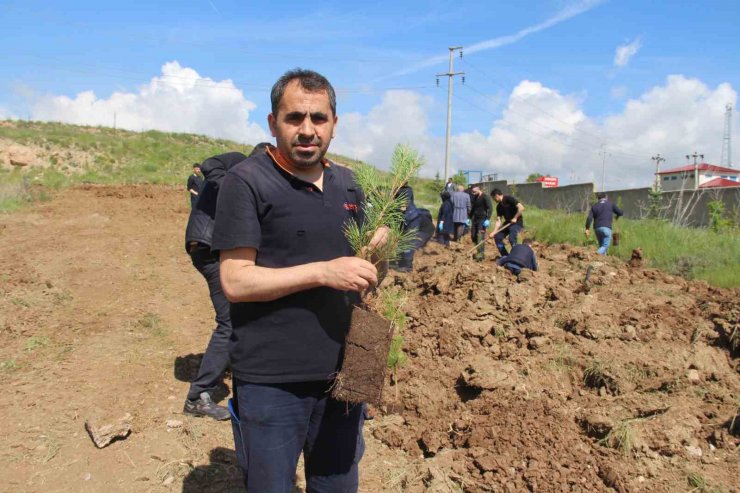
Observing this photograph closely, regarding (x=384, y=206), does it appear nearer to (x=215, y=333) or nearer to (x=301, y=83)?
(x=301, y=83)

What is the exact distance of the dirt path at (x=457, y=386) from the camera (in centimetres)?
330

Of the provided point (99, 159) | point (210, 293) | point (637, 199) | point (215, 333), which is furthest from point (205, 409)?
point (99, 159)

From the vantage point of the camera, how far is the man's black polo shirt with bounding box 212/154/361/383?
1.84 m

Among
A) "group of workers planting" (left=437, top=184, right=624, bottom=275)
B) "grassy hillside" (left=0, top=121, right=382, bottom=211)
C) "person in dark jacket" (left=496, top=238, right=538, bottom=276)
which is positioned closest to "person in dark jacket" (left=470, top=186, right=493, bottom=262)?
"group of workers planting" (left=437, top=184, right=624, bottom=275)

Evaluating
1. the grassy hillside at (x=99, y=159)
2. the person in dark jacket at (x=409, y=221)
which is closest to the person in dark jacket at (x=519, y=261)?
the person in dark jacket at (x=409, y=221)

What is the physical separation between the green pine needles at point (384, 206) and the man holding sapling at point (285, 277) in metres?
0.10

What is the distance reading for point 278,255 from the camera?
1.92 m

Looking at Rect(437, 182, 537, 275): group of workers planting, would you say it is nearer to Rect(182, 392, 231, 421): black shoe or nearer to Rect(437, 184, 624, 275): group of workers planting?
Rect(437, 184, 624, 275): group of workers planting

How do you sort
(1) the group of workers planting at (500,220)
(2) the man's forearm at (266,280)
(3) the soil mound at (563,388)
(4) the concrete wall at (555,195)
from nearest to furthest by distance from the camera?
Answer: (2) the man's forearm at (266,280), (3) the soil mound at (563,388), (1) the group of workers planting at (500,220), (4) the concrete wall at (555,195)

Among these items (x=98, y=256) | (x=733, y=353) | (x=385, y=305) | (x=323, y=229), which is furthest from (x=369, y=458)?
(x=98, y=256)

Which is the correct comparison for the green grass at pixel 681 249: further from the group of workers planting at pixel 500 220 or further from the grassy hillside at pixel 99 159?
the grassy hillside at pixel 99 159

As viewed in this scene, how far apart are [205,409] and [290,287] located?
8.39 ft

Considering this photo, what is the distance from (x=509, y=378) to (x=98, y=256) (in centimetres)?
706

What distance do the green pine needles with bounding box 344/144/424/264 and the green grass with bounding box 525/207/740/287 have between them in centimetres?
703
